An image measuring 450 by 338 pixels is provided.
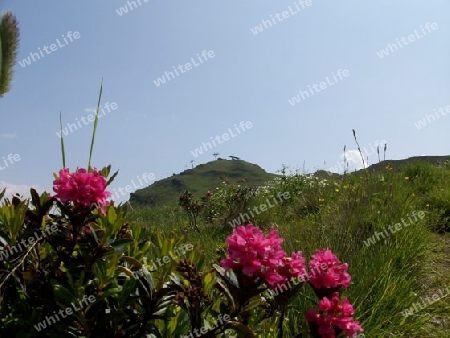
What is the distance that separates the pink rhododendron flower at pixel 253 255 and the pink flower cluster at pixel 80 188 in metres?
0.48

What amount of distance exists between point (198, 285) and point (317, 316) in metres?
0.43

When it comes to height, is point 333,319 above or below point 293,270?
below

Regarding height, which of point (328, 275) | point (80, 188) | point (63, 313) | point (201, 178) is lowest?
point (328, 275)

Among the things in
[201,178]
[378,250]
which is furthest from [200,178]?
[378,250]

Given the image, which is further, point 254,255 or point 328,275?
point 328,275

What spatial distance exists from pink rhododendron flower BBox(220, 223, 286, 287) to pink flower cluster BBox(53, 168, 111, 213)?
48 cm

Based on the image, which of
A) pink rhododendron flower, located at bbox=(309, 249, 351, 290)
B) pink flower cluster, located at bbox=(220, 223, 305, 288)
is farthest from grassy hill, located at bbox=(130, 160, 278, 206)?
pink flower cluster, located at bbox=(220, 223, 305, 288)

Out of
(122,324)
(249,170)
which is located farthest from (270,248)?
(249,170)

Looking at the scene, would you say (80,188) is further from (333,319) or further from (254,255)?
(333,319)

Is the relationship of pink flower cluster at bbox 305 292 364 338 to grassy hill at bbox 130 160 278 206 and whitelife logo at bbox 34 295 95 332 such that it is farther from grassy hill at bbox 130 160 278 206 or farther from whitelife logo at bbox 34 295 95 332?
grassy hill at bbox 130 160 278 206

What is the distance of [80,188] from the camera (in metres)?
1.52

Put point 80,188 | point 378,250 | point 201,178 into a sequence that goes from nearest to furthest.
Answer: point 80,188, point 378,250, point 201,178

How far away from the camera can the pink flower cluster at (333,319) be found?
1562 millimetres

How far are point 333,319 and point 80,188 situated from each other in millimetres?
960
